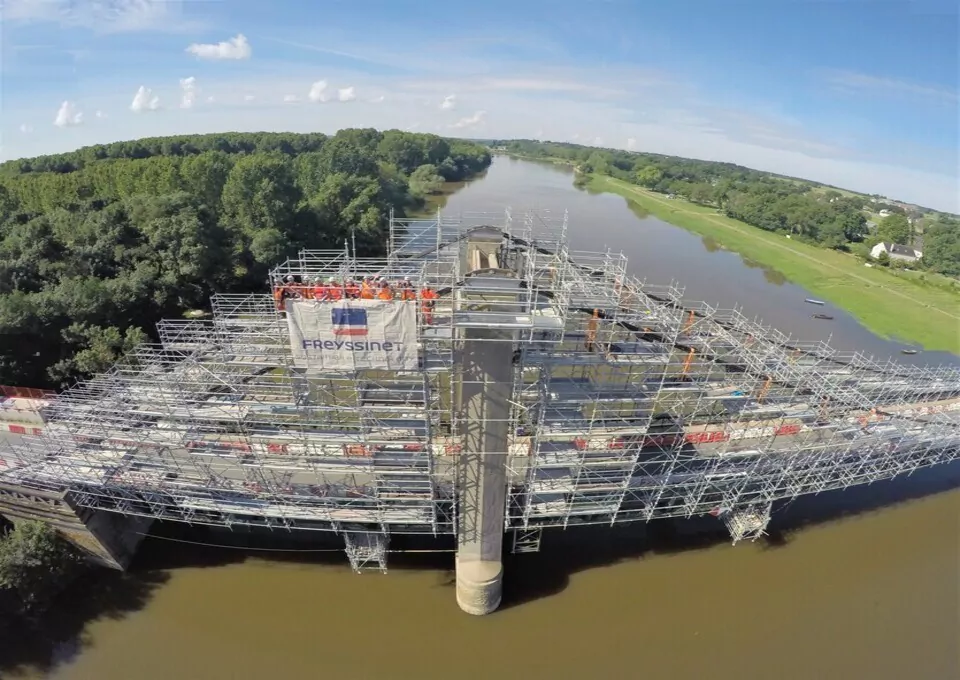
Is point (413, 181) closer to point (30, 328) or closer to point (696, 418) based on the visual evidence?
point (30, 328)

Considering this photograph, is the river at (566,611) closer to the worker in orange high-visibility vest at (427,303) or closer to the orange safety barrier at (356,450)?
the orange safety barrier at (356,450)

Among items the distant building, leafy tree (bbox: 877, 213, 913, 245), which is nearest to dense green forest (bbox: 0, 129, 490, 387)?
the distant building

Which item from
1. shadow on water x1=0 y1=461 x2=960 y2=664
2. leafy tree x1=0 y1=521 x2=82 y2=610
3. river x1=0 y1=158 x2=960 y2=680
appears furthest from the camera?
shadow on water x1=0 y1=461 x2=960 y2=664

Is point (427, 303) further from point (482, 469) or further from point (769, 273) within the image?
point (769, 273)

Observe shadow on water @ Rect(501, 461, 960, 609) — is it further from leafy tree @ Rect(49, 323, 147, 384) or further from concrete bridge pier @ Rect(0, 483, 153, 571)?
leafy tree @ Rect(49, 323, 147, 384)

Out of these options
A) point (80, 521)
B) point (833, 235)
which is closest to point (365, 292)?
point (80, 521)

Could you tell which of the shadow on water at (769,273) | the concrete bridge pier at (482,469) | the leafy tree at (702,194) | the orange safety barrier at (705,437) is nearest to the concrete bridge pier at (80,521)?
the concrete bridge pier at (482,469)
